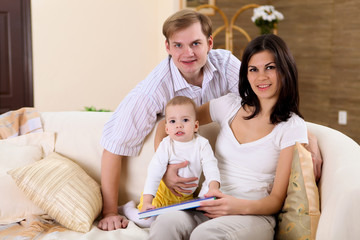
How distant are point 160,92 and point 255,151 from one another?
55 centimetres

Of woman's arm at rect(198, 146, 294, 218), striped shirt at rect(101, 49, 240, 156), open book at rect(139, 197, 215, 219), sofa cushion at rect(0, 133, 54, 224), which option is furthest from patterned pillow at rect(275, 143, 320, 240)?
sofa cushion at rect(0, 133, 54, 224)

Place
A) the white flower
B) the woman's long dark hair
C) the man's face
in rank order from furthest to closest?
the white flower < the man's face < the woman's long dark hair

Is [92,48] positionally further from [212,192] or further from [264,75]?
[212,192]

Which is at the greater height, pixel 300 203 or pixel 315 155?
pixel 315 155

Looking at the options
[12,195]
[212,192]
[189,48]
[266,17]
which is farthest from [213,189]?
[266,17]

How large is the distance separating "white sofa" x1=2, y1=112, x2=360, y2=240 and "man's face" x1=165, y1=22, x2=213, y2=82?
1.00ft

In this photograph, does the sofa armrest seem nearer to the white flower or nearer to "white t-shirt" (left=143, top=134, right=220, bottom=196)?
"white t-shirt" (left=143, top=134, right=220, bottom=196)

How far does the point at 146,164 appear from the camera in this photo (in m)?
2.24

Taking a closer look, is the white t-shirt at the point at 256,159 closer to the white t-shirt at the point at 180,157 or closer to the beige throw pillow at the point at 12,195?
the white t-shirt at the point at 180,157

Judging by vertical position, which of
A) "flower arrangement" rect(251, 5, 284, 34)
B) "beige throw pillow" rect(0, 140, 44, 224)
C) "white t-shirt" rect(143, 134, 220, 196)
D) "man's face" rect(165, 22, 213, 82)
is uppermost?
"flower arrangement" rect(251, 5, 284, 34)

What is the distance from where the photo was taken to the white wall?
4.65 meters

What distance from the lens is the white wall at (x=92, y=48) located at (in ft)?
15.3

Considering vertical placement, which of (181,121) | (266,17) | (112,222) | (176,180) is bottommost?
(112,222)

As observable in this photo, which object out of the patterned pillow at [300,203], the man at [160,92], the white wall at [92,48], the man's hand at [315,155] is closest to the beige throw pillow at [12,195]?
the man at [160,92]
